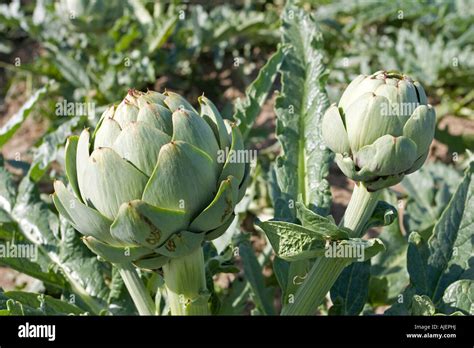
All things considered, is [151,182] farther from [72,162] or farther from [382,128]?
[382,128]

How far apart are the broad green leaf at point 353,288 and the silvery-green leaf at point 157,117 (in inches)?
19.0

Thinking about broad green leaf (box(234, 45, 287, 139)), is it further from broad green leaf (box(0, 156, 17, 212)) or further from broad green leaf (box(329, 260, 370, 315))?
broad green leaf (box(0, 156, 17, 212))

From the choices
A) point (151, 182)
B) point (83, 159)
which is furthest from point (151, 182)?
point (83, 159)

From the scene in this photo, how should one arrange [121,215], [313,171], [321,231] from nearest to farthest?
1. [121,215]
2. [321,231]
3. [313,171]

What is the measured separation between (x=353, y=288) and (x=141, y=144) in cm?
53

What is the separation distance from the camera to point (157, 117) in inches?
33.5

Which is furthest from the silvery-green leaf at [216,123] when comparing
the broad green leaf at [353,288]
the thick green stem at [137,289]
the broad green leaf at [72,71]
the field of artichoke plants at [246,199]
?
the broad green leaf at [72,71]

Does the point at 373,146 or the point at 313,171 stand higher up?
the point at 373,146

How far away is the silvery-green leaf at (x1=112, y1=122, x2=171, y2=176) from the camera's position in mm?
827
